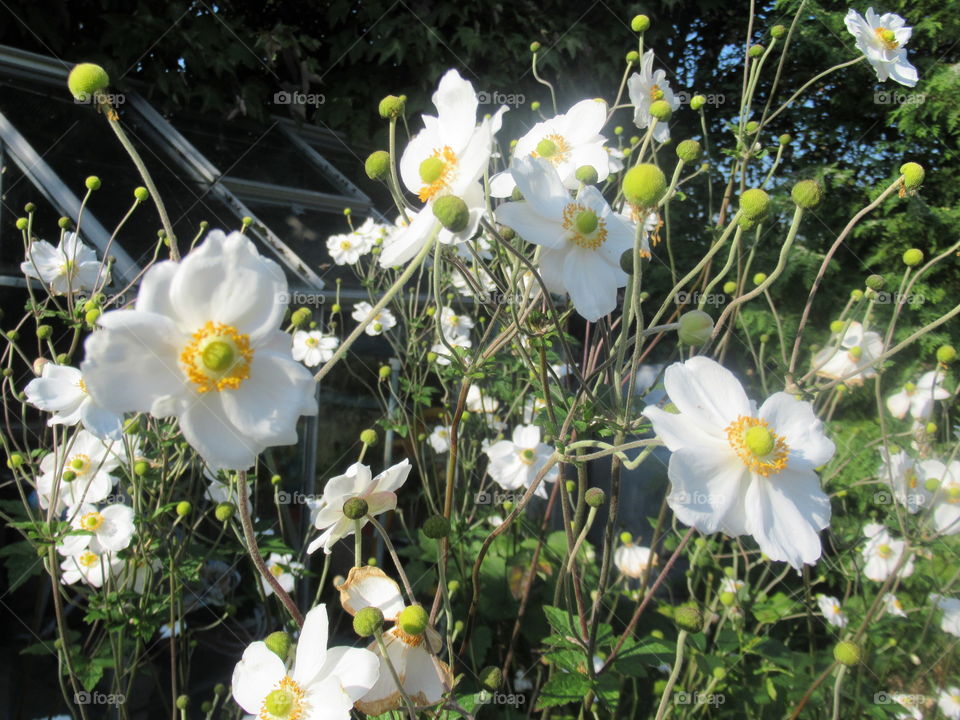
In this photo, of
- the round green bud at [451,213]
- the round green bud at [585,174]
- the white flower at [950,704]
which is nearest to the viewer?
the round green bud at [451,213]

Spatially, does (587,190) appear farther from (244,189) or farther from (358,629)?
(244,189)

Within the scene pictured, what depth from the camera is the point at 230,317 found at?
626 mm

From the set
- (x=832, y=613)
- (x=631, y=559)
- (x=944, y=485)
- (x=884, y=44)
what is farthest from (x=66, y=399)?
(x=832, y=613)

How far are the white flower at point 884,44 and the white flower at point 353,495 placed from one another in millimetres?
1662

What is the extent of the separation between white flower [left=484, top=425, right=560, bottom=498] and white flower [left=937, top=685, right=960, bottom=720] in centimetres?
142

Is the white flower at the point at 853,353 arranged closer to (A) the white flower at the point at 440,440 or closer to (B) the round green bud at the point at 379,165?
(B) the round green bud at the point at 379,165

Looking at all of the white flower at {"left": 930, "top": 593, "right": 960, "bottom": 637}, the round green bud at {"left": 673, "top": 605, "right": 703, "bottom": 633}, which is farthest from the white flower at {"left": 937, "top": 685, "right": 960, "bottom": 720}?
the round green bud at {"left": 673, "top": 605, "right": 703, "bottom": 633}

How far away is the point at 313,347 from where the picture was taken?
2232mm

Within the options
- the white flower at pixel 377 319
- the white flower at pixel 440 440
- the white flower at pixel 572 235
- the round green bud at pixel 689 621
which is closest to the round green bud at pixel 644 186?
the white flower at pixel 572 235

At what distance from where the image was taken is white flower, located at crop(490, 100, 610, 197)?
116 centimetres

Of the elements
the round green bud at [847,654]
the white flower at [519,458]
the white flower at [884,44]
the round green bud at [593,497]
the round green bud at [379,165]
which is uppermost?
the white flower at [884,44]

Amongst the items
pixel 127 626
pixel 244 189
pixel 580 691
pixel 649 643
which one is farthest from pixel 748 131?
pixel 244 189

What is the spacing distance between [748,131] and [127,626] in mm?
1908

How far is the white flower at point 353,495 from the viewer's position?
902 mm
